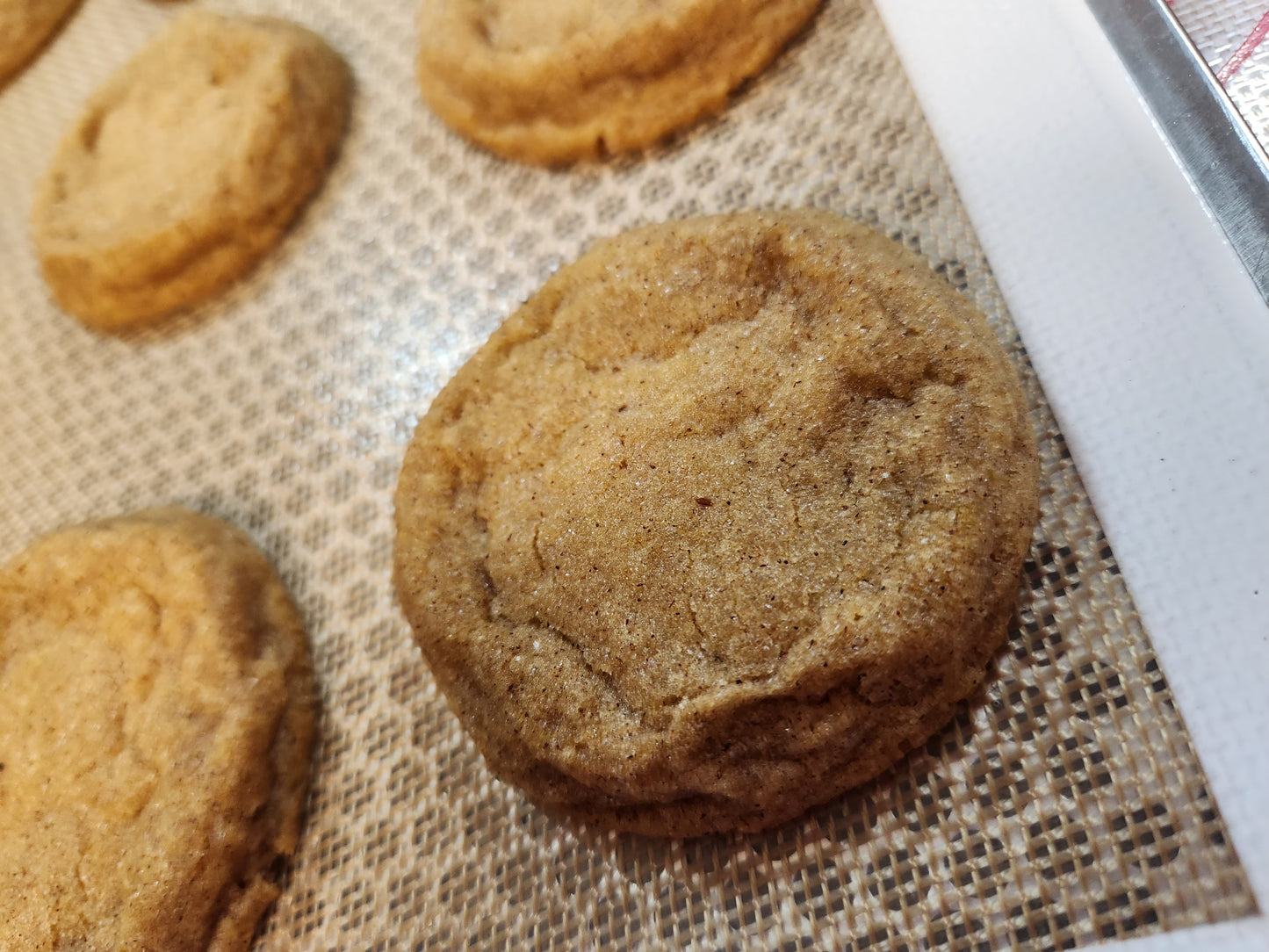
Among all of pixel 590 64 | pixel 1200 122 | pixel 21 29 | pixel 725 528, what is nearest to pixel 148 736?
pixel 725 528

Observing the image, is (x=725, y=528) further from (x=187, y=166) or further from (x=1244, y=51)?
(x=187, y=166)

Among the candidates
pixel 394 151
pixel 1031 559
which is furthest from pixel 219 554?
pixel 1031 559

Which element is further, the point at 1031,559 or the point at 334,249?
the point at 334,249

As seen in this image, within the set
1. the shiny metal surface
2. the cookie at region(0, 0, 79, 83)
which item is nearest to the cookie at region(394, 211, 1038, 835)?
the shiny metal surface

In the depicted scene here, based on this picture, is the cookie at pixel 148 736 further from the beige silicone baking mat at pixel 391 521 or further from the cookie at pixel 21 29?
the cookie at pixel 21 29

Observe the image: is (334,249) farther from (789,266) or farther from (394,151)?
(789,266)

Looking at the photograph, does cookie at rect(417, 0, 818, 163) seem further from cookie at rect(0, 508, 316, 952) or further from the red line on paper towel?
cookie at rect(0, 508, 316, 952)

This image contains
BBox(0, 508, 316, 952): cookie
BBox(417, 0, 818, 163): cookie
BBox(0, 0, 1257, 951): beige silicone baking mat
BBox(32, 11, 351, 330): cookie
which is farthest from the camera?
BBox(32, 11, 351, 330): cookie
